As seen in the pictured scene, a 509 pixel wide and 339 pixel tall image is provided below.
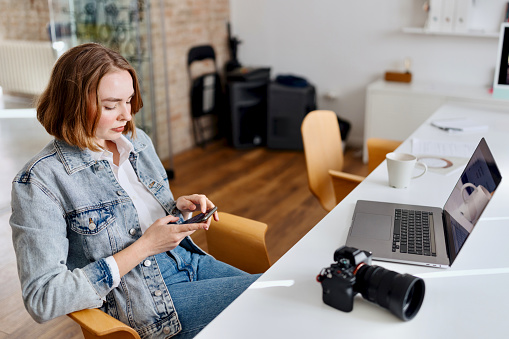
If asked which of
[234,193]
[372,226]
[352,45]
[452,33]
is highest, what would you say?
[452,33]

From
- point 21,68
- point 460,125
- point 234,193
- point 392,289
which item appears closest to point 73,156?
point 392,289

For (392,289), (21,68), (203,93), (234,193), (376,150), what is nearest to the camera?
(392,289)

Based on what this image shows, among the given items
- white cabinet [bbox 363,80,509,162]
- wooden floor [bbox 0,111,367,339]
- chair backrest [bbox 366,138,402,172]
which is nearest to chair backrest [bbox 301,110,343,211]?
→ chair backrest [bbox 366,138,402,172]

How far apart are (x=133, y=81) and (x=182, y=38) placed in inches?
128

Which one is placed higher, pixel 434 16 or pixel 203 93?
pixel 434 16

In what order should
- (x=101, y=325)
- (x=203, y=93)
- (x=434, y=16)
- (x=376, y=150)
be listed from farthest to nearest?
(x=203, y=93) < (x=434, y=16) < (x=376, y=150) < (x=101, y=325)

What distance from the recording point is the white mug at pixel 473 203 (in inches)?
68.9

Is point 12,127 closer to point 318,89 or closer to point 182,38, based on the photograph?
point 182,38

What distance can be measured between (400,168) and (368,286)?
0.84m

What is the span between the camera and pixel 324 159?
2.73m

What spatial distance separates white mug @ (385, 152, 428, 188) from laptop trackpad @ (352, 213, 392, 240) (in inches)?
11.5

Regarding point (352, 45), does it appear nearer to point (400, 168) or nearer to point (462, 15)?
point (462, 15)

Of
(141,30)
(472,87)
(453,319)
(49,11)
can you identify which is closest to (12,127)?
(49,11)

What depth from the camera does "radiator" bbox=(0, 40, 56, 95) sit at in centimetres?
338
